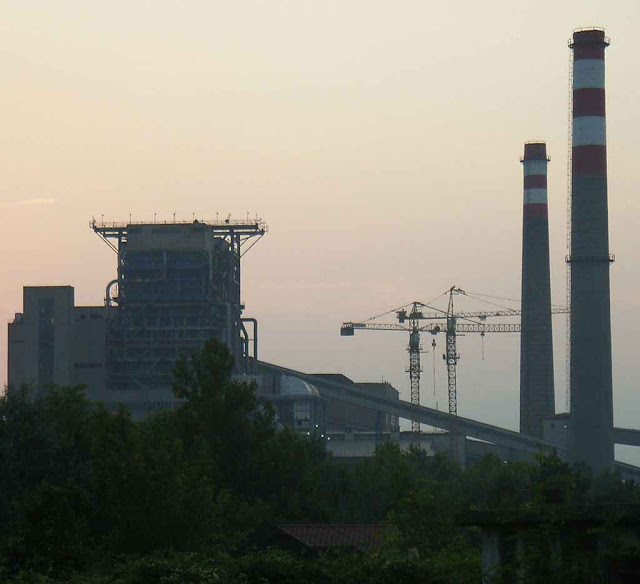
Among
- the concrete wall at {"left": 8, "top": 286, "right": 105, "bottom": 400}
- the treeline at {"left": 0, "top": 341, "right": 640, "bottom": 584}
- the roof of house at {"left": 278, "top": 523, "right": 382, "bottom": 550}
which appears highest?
the concrete wall at {"left": 8, "top": 286, "right": 105, "bottom": 400}

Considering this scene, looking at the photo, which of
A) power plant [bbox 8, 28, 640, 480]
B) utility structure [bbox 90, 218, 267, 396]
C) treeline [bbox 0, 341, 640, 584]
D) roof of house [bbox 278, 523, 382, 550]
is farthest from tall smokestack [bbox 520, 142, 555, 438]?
roof of house [bbox 278, 523, 382, 550]

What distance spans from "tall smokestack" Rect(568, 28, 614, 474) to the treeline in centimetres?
1890

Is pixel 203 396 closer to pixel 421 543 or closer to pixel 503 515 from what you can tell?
pixel 421 543

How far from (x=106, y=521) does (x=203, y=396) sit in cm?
1840

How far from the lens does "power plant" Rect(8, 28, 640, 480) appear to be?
73062 millimetres

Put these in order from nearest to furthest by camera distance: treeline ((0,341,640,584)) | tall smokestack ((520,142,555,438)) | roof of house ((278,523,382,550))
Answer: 1. treeline ((0,341,640,584))
2. roof of house ((278,523,382,550))
3. tall smokestack ((520,142,555,438))

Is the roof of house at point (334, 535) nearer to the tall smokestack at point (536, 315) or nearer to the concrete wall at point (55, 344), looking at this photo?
the concrete wall at point (55, 344)

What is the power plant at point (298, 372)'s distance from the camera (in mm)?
73062

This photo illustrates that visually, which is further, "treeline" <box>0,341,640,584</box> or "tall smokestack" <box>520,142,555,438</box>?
"tall smokestack" <box>520,142,555,438</box>

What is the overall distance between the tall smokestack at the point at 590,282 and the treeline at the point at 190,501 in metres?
18.9

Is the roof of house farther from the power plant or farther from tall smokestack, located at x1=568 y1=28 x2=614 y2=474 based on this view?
tall smokestack, located at x1=568 y1=28 x2=614 y2=474

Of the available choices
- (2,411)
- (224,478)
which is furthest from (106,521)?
(224,478)

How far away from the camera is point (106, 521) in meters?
33.6

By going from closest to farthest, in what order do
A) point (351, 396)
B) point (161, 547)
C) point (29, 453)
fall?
point (161, 547), point (29, 453), point (351, 396)
